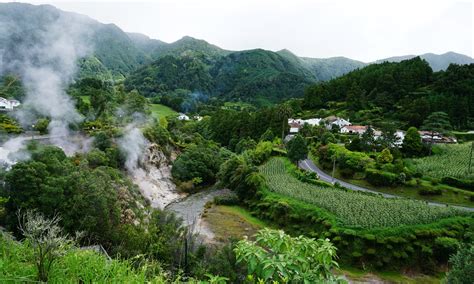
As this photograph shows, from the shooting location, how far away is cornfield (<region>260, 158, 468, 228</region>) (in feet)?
70.4

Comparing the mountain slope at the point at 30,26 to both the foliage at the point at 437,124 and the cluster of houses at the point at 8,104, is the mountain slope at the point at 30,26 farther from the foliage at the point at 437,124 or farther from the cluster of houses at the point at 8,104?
the foliage at the point at 437,124

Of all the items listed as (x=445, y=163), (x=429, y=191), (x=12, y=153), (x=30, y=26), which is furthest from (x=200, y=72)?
(x=12, y=153)

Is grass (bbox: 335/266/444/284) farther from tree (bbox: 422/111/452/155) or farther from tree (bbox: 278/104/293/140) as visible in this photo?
tree (bbox: 278/104/293/140)

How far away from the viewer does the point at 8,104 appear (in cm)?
2309

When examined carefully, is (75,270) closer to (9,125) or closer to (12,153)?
(12,153)

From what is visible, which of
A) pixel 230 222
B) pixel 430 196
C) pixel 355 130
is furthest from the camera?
pixel 355 130

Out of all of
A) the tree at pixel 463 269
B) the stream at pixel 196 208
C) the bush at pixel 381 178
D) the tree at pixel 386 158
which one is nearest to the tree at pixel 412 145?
the tree at pixel 386 158

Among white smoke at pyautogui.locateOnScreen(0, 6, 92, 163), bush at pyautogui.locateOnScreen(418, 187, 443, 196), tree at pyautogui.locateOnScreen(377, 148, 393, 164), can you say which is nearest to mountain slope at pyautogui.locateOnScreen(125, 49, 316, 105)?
white smoke at pyautogui.locateOnScreen(0, 6, 92, 163)

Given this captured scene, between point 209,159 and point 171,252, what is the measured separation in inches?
917

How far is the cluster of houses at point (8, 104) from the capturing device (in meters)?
22.4

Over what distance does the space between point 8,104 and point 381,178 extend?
96.5ft

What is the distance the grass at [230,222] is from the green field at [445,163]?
15728 millimetres

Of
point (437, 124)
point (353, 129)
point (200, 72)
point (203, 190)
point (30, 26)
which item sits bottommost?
point (203, 190)

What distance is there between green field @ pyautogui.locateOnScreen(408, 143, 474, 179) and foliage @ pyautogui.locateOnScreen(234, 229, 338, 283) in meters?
30.0
